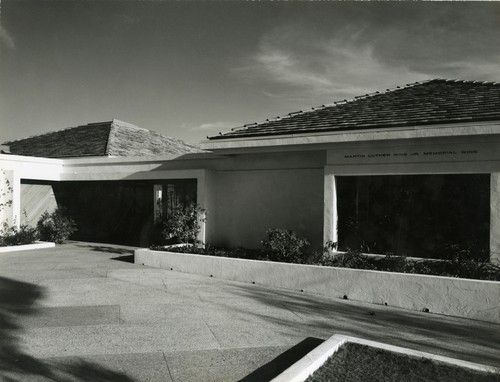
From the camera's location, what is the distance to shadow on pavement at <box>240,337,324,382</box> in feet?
15.0

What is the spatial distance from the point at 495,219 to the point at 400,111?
11.3 feet

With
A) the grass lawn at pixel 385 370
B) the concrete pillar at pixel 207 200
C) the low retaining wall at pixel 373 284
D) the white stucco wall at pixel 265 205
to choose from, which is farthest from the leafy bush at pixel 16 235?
the grass lawn at pixel 385 370

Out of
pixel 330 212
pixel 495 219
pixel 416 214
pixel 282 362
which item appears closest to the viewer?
pixel 282 362

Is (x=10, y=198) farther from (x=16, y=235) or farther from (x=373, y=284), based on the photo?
(x=373, y=284)

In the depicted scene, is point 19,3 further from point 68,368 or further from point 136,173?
point 136,173

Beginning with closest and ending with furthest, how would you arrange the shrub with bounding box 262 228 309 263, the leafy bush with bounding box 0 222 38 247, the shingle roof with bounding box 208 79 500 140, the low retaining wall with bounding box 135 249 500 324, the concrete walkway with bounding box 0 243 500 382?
1. the concrete walkway with bounding box 0 243 500 382
2. the low retaining wall with bounding box 135 249 500 324
3. the shingle roof with bounding box 208 79 500 140
4. the shrub with bounding box 262 228 309 263
5. the leafy bush with bounding box 0 222 38 247

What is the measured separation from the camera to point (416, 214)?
9758 millimetres

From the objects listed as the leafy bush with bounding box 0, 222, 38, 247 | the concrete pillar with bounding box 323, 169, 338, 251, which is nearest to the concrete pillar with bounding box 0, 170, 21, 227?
the leafy bush with bounding box 0, 222, 38, 247

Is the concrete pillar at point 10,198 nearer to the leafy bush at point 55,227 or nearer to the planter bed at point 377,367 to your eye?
the leafy bush at point 55,227

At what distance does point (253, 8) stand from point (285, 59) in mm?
1911

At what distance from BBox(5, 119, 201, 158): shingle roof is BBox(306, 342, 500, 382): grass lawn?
49.7 feet

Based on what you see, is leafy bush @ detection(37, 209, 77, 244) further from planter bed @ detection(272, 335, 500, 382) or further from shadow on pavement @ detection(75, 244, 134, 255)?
planter bed @ detection(272, 335, 500, 382)

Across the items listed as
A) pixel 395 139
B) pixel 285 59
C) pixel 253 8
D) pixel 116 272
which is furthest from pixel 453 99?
pixel 116 272

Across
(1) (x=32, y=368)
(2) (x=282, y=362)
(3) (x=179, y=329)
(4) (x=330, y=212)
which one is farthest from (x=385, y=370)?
(4) (x=330, y=212)
